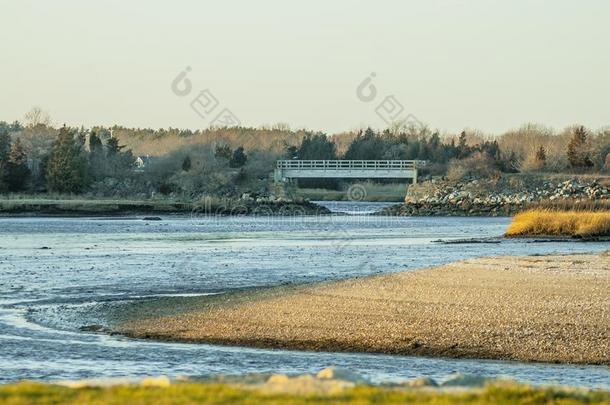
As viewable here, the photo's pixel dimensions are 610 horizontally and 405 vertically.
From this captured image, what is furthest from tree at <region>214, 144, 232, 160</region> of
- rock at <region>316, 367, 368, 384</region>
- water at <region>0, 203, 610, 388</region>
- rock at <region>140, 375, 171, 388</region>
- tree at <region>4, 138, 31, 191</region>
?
rock at <region>140, 375, 171, 388</region>

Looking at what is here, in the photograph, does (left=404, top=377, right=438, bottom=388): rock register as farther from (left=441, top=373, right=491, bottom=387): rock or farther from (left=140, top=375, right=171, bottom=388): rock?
(left=140, top=375, right=171, bottom=388): rock

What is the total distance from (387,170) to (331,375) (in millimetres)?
130122

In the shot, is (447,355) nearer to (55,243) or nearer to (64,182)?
(55,243)

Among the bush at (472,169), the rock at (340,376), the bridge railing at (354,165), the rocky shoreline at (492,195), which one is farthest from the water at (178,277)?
the bridge railing at (354,165)

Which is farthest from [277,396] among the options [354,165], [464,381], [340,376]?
[354,165]

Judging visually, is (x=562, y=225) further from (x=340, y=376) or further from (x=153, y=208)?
(x=153, y=208)

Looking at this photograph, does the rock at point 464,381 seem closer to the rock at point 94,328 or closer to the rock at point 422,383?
the rock at point 422,383

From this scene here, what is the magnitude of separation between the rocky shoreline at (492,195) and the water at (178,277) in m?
35.2

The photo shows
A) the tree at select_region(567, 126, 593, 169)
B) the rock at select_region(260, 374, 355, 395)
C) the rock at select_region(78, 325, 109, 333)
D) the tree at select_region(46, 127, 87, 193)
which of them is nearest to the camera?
the rock at select_region(260, 374, 355, 395)

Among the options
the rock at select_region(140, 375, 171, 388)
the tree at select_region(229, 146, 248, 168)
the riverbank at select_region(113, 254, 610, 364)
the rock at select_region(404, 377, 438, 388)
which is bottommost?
the riverbank at select_region(113, 254, 610, 364)

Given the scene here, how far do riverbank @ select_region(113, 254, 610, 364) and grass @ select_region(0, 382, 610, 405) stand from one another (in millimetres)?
8227

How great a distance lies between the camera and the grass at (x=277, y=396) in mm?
11344

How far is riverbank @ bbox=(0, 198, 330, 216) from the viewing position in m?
114

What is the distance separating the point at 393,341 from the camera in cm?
2219
